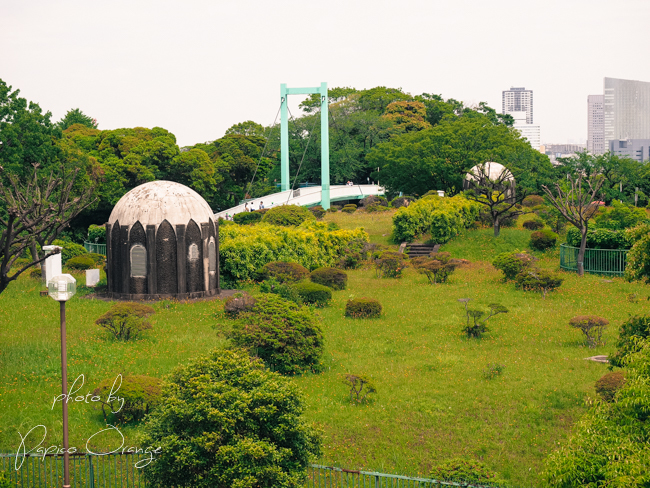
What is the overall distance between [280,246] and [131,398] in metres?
18.6

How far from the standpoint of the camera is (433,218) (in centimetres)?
3862

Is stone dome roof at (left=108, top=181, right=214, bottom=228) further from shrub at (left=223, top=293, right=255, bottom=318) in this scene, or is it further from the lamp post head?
the lamp post head

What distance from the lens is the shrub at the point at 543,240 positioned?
37406 mm

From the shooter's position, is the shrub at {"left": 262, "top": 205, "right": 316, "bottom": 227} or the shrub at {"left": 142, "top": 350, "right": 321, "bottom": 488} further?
the shrub at {"left": 262, "top": 205, "right": 316, "bottom": 227}

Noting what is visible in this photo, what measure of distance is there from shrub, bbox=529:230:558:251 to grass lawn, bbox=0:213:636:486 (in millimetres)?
7733

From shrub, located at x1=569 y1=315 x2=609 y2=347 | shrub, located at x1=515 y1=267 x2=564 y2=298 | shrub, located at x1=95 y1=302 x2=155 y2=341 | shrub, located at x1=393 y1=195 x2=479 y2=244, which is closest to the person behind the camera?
shrub, located at x1=569 y1=315 x2=609 y2=347

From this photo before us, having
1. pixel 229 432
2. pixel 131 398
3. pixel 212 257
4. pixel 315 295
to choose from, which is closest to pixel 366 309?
pixel 315 295

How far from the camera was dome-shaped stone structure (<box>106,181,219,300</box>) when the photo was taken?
27844mm

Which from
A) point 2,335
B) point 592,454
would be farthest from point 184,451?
point 2,335

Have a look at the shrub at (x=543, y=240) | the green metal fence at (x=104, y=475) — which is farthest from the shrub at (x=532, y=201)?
the green metal fence at (x=104, y=475)

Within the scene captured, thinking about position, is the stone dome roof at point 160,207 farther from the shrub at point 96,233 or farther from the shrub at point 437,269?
the shrub at point 96,233

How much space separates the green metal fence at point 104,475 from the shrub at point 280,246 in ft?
58.5

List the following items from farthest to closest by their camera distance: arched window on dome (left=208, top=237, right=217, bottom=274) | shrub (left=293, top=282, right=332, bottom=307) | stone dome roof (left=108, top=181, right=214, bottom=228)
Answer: arched window on dome (left=208, top=237, right=217, bottom=274) < stone dome roof (left=108, top=181, right=214, bottom=228) < shrub (left=293, top=282, right=332, bottom=307)

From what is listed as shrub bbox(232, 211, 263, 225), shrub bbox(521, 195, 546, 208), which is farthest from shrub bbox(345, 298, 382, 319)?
shrub bbox(521, 195, 546, 208)
